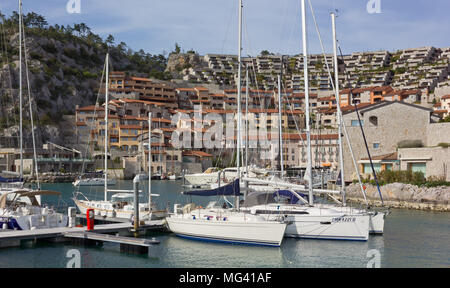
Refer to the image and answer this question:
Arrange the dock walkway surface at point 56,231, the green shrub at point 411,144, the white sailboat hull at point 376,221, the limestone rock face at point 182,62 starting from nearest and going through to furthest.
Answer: the dock walkway surface at point 56,231, the white sailboat hull at point 376,221, the green shrub at point 411,144, the limestone rock face at point 182,62

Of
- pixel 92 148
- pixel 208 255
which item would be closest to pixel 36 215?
pixel 208 255

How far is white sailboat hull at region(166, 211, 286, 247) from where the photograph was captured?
22.2 m

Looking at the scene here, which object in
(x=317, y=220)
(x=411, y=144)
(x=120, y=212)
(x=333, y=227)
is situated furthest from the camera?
(x=411, y=144)

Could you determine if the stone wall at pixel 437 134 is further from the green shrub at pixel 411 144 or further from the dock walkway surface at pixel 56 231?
the dock walkway surface at pixel 56 231

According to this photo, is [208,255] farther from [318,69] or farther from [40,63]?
[318,69]

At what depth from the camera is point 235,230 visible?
22.7m

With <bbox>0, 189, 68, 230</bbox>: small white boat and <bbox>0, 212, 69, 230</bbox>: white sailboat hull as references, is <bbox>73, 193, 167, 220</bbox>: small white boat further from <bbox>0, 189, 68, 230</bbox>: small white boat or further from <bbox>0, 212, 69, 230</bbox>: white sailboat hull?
<bbox>0, 212, 69, 230</bbox>: white sailboat hull

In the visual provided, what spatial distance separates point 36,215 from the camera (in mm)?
24438

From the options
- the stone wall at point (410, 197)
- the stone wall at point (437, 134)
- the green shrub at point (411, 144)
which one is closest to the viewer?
the stone wall at point (410, 197)

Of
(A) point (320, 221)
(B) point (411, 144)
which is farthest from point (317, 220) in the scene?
(B) point (411, 144)

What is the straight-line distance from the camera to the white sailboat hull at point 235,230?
73.0 feet

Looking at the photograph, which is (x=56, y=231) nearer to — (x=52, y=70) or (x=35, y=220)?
(x=35, y=220)

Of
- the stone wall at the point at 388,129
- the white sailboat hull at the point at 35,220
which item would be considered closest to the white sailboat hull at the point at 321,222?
the white sailboat hull at the point at 35,220

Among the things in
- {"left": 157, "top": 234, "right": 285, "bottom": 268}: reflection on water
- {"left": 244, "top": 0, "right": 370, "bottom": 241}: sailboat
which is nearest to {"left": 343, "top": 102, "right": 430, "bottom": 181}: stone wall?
{"left": 244, "top": 0, "right": 370, "bottom": 241}: sailboat
